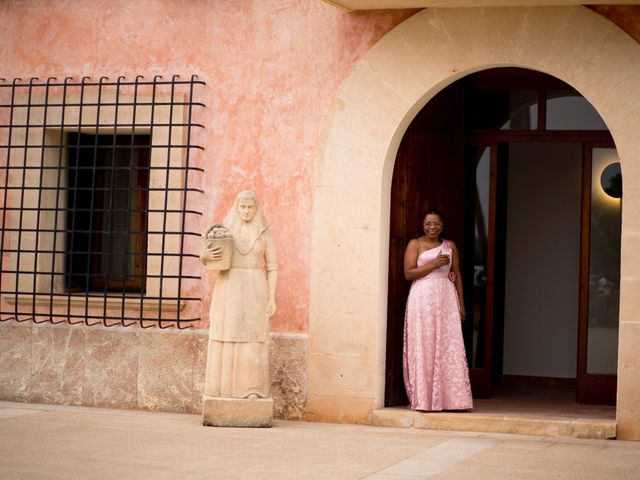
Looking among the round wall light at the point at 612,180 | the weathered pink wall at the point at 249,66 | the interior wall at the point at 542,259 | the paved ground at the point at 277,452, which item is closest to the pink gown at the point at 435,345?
the paved ground at the point at 277,452

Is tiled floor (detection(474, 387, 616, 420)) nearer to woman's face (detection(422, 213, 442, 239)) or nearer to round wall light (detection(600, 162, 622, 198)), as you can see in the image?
woman's face (detection(422, 213, 442, 239))

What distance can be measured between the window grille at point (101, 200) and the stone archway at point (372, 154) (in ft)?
4.14

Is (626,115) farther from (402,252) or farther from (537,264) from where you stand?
(537,264)

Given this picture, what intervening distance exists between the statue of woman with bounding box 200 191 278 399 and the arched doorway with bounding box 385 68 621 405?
4.59 feet

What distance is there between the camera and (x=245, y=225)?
31.5 ft

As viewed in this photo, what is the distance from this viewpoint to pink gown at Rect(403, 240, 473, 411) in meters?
10.1

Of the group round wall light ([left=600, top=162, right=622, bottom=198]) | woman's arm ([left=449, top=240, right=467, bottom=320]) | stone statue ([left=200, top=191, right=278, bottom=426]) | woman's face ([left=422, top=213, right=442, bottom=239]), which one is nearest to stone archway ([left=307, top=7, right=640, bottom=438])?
woman's face ([left=422, top=213, right=442, bottom=239])

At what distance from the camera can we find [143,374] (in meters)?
10.6

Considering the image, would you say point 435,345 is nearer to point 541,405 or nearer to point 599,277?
point 541,405

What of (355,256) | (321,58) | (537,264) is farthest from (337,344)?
(537,264)

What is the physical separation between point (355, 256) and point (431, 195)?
124cm

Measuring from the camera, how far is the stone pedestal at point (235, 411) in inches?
370

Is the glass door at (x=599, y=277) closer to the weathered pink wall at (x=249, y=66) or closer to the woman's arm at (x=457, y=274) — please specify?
the woman's arm at (x=457, y=274)

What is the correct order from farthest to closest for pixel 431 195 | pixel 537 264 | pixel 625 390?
pixel 537 264 → pixel 431 195 → pixel 625 390
